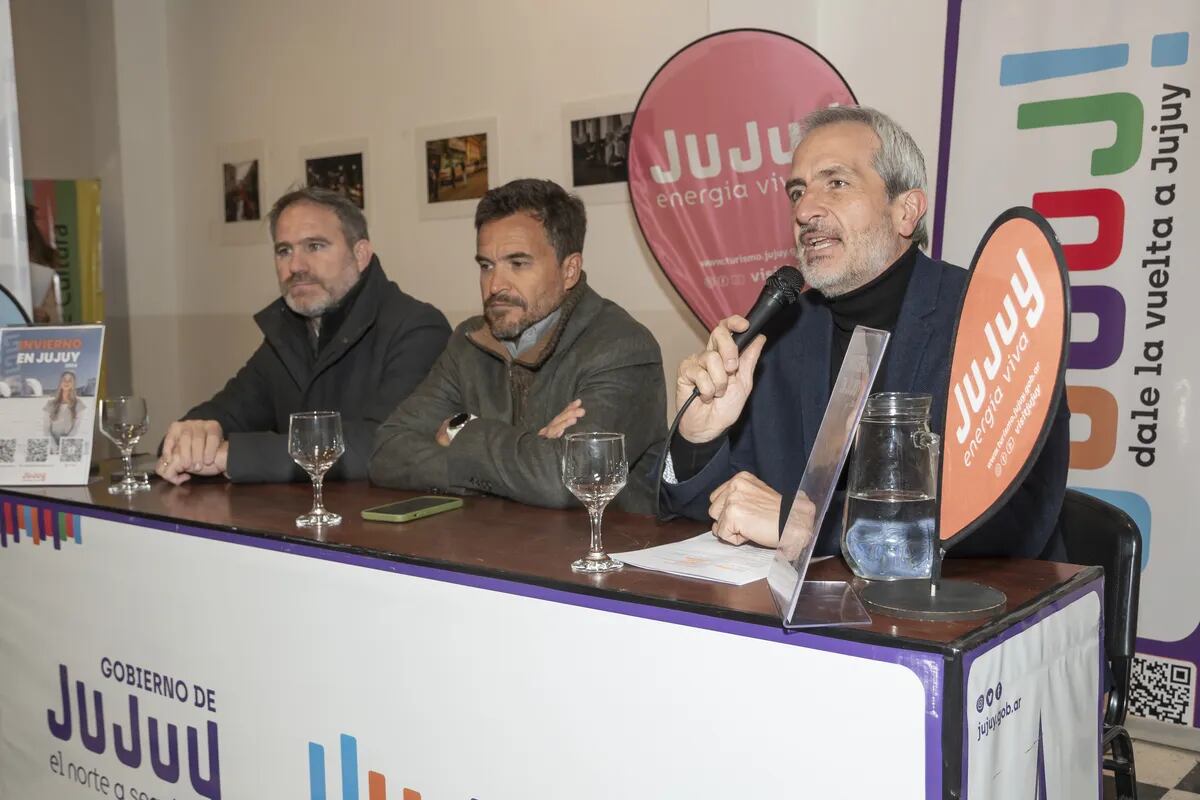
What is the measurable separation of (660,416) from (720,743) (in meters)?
1.35

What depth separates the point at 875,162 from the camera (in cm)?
203

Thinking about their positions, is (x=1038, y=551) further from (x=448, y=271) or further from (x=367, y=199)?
(x=367, y=199)

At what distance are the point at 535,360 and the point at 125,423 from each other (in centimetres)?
93

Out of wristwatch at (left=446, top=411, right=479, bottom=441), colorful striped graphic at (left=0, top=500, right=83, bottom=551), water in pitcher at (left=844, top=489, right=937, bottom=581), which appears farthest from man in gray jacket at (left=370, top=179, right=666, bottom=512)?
water in pitcher at (left=844, top=489, right=937, bottom=581)

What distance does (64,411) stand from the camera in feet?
7.72

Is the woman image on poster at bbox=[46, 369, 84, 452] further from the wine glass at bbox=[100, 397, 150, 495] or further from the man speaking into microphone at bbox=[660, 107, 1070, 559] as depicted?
the man speaking into microphone at bbox=[660, 107, 1070, 559]

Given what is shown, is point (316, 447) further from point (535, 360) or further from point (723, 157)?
point (723, 157)

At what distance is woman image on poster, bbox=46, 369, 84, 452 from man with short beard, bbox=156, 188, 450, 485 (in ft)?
1.76

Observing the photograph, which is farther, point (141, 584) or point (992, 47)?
point (992, 47)

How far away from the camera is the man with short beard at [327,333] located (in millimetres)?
2963

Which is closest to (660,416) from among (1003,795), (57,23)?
(1003,795)

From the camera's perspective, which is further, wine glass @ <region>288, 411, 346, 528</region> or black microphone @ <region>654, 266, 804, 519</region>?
wine glass @ <region>288, 411, 346, 528</region>

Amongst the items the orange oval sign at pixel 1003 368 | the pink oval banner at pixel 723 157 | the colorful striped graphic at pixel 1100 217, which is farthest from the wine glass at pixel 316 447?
the colorful striped graphic at pixel 1100 217

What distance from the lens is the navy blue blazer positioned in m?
1.55
